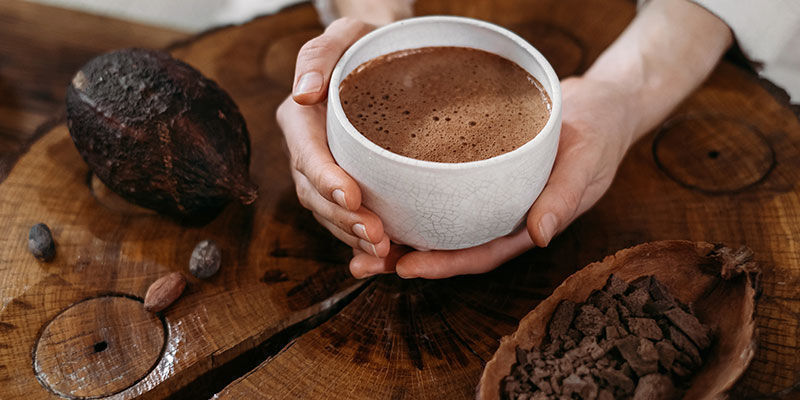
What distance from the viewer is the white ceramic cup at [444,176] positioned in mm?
707

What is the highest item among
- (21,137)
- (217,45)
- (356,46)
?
(356,46)

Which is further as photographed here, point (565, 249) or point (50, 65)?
point (50, 65)

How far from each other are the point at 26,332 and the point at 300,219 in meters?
0.40

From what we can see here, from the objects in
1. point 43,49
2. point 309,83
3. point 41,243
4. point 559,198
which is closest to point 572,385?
point 559,198

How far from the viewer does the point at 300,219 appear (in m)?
1.01

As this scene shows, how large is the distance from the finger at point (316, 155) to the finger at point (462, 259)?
133 mm

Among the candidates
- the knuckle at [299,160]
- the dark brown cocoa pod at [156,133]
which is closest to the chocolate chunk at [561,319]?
the knuckle at [299,160]

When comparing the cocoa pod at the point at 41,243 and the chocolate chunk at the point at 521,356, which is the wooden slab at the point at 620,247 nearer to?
the chocolate chunk at the point at 521,356

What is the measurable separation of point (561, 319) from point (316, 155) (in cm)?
37

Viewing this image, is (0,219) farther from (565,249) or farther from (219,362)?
(565,249)

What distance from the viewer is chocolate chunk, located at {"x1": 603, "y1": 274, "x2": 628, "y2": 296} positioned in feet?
2.64

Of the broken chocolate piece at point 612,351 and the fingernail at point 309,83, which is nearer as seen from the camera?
the broken chocolate piece at point 612,351

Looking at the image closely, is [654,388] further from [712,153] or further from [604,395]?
[712,153]

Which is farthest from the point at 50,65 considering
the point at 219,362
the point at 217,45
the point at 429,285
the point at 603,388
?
the point at 603,388
